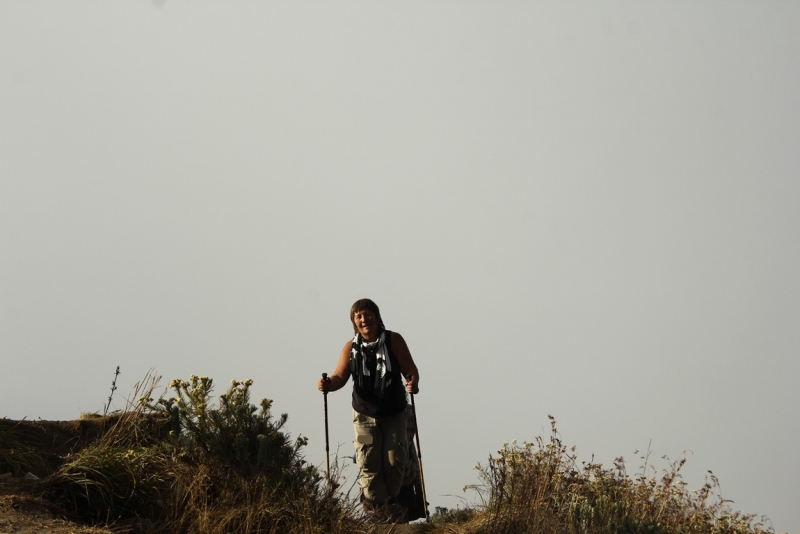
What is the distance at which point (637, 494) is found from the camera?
8680 mm

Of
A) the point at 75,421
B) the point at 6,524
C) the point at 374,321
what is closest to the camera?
the point at 6,524

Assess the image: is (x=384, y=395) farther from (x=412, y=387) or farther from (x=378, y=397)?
(x=412, y=387)

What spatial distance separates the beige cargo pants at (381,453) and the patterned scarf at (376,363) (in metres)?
0.34

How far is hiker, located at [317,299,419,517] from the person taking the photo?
8305mm

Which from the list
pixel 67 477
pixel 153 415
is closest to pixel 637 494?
pixel 153 415

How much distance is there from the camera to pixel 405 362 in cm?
841

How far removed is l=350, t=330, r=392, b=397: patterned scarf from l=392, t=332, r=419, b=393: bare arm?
12cm

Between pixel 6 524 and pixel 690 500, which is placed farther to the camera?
pixel 690 500

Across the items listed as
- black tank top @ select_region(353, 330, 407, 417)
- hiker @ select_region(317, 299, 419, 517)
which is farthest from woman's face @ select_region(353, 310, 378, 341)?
black tank top @ select_region(353, 330, 407, 417)

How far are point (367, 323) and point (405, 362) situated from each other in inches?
21.4

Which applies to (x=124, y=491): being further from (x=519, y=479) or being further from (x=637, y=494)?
(x=637, y=494)

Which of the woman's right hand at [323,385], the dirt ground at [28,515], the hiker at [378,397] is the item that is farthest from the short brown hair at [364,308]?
the dirt ground at [28,515]

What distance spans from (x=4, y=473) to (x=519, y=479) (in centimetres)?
406

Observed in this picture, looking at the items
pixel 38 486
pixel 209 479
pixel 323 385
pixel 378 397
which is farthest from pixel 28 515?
pixel 378 397
